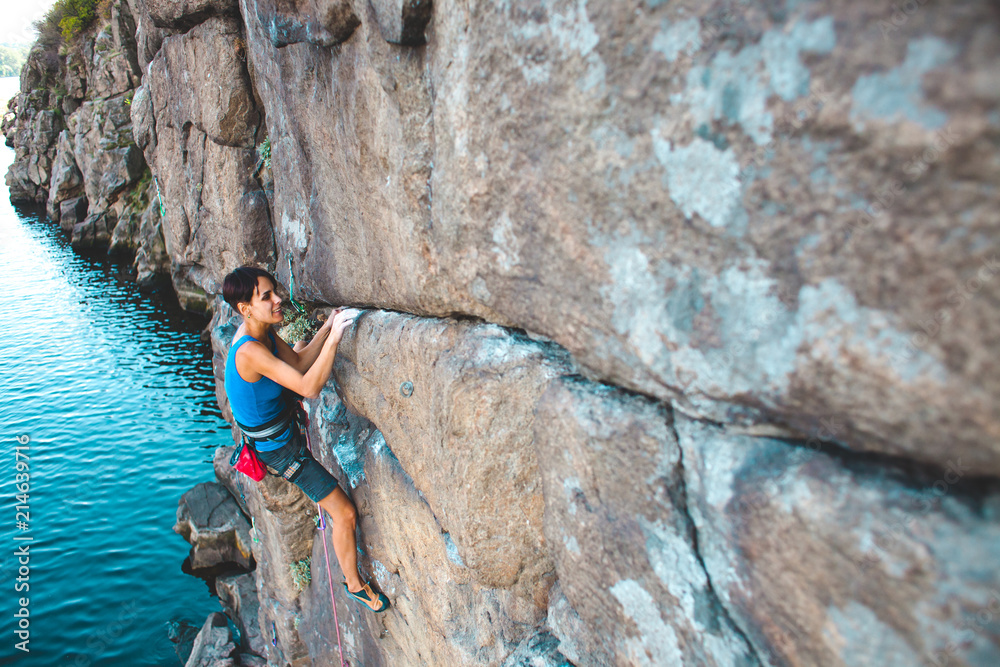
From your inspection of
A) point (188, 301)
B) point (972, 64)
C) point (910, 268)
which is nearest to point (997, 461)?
point (910, 268)

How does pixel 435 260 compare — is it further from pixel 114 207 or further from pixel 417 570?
pixel 114 207

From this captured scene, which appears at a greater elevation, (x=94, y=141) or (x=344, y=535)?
(x=94, y=141)

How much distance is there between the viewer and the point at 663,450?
7.20 feet

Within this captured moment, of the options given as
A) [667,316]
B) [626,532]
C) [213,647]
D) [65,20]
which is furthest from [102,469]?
[65,20]

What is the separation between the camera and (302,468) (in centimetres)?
484

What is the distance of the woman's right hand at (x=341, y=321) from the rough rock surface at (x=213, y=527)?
8808 mm

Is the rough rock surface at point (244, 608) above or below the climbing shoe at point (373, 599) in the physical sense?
below

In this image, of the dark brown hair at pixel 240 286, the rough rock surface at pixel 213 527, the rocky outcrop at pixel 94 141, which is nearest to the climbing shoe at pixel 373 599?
the dark brown hair at pixel 240 286

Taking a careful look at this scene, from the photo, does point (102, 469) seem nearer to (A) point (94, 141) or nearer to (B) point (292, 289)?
(B) point (292, 289)

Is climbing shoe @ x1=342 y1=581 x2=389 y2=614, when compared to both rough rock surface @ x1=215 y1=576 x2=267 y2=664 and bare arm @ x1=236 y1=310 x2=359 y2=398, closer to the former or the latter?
bare arm @ x1=236 y1=310 x2=359 y2=398

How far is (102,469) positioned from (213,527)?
363 cm

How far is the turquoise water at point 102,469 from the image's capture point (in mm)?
9297

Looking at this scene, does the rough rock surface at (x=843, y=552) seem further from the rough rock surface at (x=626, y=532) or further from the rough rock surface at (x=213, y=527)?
the rough rock surface at (x=213, y=527)

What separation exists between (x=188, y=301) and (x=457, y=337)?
22713 mm
